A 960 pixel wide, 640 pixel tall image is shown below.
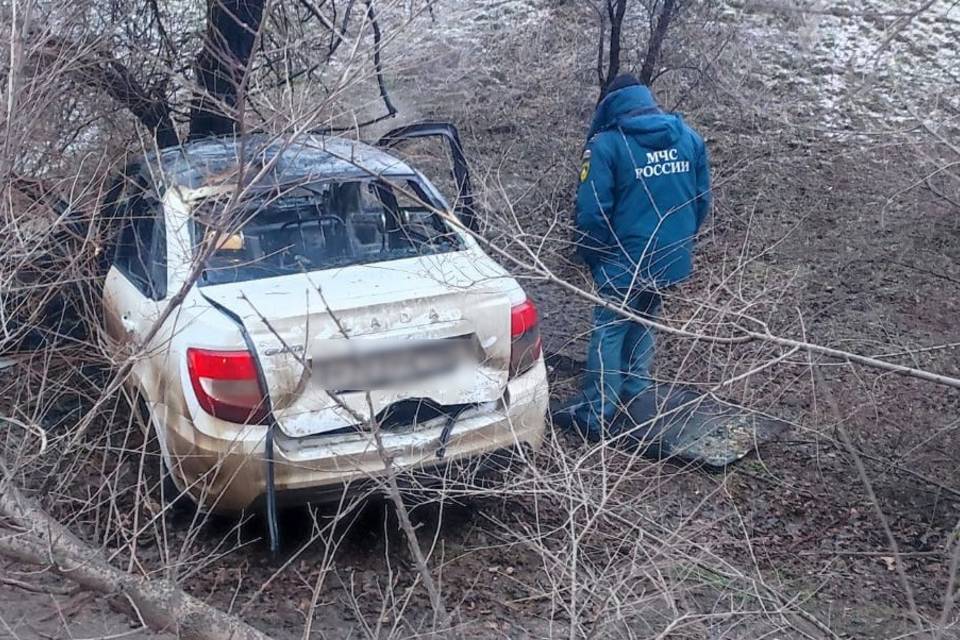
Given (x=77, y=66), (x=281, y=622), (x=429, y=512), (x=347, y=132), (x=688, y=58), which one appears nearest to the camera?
(x=281, y=622)

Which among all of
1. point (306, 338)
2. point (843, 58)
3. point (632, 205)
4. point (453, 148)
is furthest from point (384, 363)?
point (843, 58)

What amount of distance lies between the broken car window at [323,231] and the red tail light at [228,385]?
514mm

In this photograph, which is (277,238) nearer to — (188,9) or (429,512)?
(429,512)

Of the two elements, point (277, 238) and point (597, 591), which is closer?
point (597, 591)

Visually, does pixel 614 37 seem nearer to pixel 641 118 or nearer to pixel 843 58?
pixel 641 118

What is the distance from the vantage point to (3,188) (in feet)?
11.3

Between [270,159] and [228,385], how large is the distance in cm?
98

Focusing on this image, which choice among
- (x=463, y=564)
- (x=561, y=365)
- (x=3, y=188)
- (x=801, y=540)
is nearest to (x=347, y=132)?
(x=561, y=365)

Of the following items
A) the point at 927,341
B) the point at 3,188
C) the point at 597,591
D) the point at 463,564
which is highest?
the point at 3,188

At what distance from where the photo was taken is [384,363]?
349 centimetres

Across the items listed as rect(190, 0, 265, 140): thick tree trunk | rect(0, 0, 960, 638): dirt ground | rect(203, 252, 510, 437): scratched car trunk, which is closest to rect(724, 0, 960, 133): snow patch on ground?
rect(0, 0, 960, 638): dirt ground

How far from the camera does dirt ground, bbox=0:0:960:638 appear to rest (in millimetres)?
3502

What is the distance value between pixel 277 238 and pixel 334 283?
50 cm

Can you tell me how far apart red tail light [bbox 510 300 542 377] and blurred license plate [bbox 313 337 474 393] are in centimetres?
24
